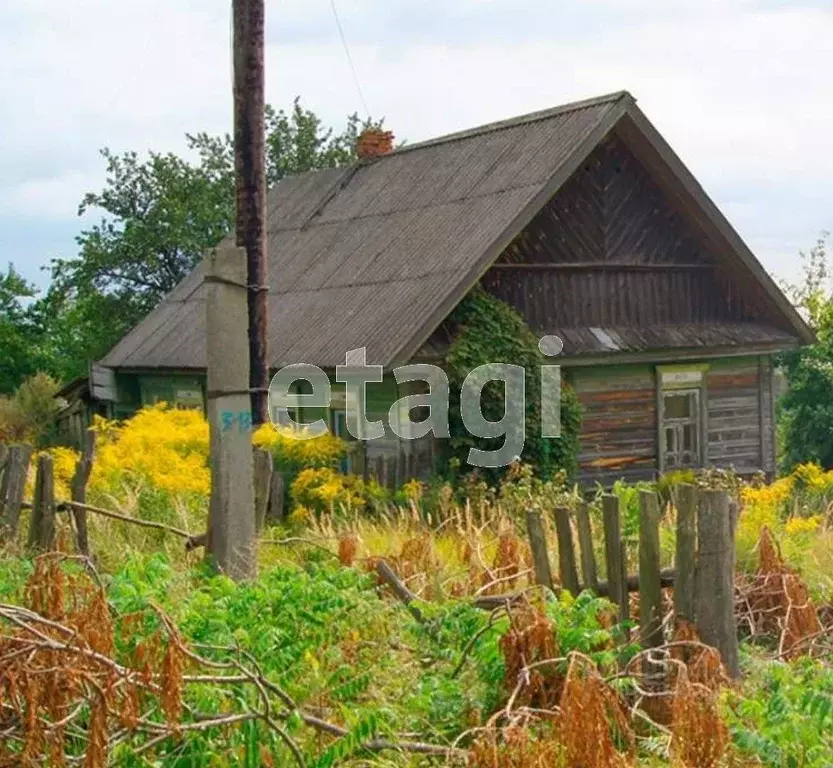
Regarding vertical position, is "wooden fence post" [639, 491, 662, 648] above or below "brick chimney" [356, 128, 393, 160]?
below

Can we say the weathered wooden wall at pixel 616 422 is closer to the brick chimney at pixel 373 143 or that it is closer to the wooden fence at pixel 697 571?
the brick chimney at pixel 373 143

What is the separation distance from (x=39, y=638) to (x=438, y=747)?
1740 mm

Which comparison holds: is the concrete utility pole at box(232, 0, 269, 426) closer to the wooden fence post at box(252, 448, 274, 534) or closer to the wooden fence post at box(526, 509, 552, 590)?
the wooden fence post at box(252, 448, 274, 534)

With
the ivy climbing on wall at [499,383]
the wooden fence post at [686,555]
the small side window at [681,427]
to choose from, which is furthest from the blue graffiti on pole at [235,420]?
the small side window at [681,427]

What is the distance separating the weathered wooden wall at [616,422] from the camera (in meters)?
21.8

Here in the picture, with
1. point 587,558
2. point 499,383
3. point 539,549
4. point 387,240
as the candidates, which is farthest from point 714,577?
point 387,240

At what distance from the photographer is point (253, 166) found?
715 inches

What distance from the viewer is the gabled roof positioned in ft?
64.2

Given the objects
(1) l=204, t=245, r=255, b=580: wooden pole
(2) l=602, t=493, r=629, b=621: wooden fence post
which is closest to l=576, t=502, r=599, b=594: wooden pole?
(2) l=602, t=493, r=629, b=621: wooden fence post

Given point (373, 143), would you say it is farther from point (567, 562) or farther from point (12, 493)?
point (567, 562)

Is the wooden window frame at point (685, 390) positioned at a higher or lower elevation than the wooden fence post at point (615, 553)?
higher

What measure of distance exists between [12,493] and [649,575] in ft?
19.8

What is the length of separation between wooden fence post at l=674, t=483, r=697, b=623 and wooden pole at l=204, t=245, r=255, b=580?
3.14 metres

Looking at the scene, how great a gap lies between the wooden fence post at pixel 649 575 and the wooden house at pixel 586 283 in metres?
11.2
